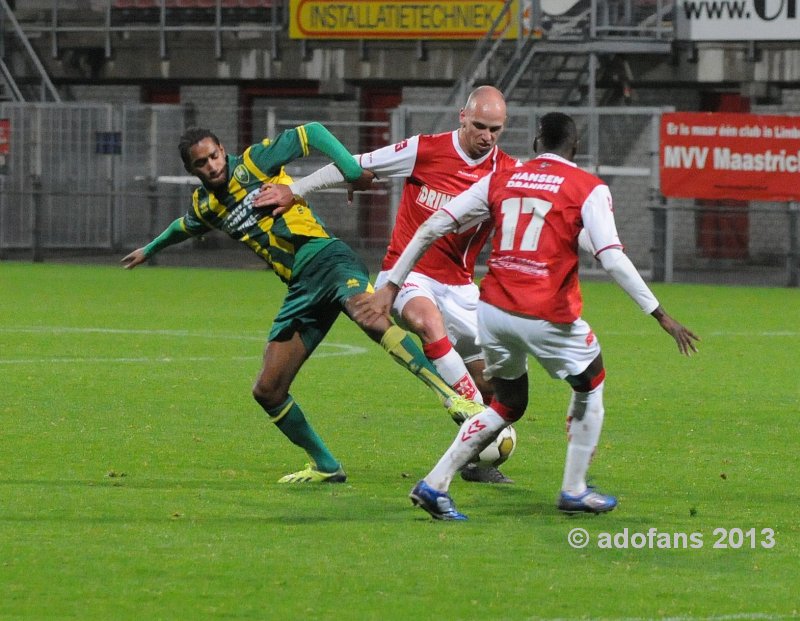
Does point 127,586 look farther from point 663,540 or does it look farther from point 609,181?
point 609,181

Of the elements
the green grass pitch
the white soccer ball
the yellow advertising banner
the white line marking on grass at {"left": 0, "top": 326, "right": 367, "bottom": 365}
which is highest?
the yellow advertising banner

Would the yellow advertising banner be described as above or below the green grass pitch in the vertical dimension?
above

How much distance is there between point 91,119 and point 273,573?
24.7 metres

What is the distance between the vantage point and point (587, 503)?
812cm

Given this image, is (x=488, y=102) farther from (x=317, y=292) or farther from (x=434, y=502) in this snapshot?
(x=434, y=502)

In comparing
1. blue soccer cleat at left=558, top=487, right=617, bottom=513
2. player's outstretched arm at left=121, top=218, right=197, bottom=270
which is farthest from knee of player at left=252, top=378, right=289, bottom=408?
blue soccer cleat at left=558, top=487, right=617, bottom=513

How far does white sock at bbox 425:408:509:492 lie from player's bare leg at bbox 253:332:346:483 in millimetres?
1311

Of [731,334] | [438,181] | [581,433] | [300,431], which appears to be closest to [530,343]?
[581,433]

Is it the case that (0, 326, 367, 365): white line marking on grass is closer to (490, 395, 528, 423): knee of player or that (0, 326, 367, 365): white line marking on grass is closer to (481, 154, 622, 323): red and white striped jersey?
(490, 395, 528, 423): knee of player

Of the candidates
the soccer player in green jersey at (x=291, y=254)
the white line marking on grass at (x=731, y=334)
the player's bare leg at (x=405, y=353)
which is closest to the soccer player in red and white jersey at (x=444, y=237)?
the soccer player in green jersey at (x=291, y=254)

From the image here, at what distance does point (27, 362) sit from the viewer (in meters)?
15.0

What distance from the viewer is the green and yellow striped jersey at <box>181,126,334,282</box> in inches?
365

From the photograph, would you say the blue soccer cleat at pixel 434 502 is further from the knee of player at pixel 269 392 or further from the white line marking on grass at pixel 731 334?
the white line marking on grass at pixel 731 334

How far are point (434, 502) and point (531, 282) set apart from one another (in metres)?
1.07
